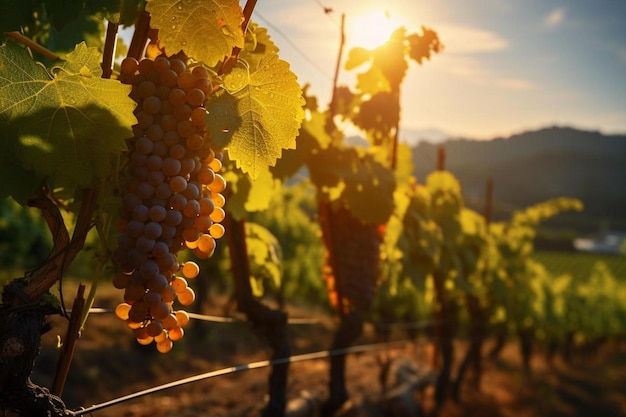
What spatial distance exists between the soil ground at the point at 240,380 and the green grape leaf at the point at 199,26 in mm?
1772

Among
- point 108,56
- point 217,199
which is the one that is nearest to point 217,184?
point 217,199

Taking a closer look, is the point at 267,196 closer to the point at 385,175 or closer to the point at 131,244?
the point at 385,175

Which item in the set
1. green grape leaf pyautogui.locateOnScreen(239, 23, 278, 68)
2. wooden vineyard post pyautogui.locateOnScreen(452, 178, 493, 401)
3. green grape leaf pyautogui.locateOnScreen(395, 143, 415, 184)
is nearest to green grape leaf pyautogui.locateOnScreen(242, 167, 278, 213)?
green grape leaf pyautogui.locateOnScreen(239, 23, 278, 68)

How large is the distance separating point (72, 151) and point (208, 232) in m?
0.35

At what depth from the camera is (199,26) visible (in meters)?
1.29

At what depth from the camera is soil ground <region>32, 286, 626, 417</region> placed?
17.7 ft

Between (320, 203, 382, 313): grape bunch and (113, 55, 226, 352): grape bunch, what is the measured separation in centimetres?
229

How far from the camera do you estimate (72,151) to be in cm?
128

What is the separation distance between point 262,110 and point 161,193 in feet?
0.94

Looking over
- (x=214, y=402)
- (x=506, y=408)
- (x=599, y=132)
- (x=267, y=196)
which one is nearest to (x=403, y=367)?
(x=214, y=402)

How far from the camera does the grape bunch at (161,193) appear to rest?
129 cm

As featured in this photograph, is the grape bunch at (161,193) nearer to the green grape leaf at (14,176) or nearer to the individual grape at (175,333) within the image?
the individual grape at (175,333)

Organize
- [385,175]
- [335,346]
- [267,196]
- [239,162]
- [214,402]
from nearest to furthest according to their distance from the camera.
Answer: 1. [239,162]
2. [267,196]
3. [385,175]
4. [335,346]
5. [214,402]

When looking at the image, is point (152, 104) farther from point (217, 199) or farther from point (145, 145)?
point (217, 199)
